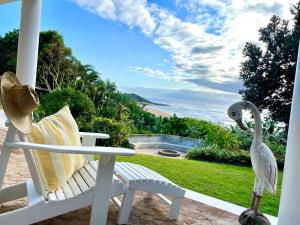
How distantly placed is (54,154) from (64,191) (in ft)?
0.82

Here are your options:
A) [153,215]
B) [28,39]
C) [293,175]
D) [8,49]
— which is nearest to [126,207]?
[153,215]

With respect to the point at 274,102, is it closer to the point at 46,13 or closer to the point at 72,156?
the point at 72,156

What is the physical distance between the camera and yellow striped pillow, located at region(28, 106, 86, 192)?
1.96 m

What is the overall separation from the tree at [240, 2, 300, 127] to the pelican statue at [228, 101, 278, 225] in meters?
3.81

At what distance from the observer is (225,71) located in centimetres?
746

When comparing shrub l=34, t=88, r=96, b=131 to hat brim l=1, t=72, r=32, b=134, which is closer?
hat brim l=1, t=72, r=32, b=134

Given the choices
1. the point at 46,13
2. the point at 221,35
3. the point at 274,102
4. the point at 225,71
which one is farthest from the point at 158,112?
the point at 46,13

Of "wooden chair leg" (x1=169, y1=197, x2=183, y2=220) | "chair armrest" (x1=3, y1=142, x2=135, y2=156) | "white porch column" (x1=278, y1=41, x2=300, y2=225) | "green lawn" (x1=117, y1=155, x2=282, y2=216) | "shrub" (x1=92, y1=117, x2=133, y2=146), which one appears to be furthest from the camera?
"shrub" (x1=92, y1=117, x2=133, y2=146)

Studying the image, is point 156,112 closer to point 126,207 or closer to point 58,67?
point 58,67

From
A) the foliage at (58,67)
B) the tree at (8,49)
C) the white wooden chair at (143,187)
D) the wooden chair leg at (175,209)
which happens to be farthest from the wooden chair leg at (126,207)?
the tree at (8,49)

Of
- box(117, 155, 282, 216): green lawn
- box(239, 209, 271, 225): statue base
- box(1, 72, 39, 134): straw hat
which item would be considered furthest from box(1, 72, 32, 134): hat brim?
box(117, 155, 282, 216): green lawn

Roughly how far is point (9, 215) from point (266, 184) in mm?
1676

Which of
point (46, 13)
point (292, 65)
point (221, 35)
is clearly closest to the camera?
point (292, 65)

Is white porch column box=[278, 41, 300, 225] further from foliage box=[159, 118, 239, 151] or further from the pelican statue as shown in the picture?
foliage box=[159, 118, 239, 151]
